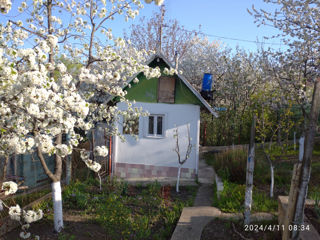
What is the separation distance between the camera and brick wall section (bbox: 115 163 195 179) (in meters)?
9.50

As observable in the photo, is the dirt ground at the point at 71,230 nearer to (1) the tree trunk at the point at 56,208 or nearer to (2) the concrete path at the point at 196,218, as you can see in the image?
(1) the tree trunk at the point at 56,208

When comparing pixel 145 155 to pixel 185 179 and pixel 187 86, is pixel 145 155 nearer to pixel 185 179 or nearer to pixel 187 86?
pixel 185 179

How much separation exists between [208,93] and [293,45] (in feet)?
10.6

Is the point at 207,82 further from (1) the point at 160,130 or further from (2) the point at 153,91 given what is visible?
(1) the point at 160,130

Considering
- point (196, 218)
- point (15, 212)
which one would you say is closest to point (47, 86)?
point (15, 212)

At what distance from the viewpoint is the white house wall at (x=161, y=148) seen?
938 centimetres

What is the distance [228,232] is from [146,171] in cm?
518

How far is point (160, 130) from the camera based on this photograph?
9703mm

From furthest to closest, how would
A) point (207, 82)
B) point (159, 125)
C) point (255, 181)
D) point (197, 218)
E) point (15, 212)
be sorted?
1. point (207, 82)
2. point (159, 125)
3. point (255, 181)
4. point (197, 218)
5. point (15, 212)

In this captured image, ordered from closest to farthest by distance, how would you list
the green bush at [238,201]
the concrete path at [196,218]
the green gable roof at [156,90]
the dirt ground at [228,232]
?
the dirt ground at [228,232] < the concrete path at [196,218] < the green bush at [238,201] < the green gable roof at [156,90]

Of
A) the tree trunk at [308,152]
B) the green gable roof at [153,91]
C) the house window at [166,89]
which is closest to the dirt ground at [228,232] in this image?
the tree trunk at [308,152]

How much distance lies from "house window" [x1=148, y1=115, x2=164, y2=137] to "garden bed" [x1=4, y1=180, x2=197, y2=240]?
77.3 inches

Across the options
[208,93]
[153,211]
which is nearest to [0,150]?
[153,211]

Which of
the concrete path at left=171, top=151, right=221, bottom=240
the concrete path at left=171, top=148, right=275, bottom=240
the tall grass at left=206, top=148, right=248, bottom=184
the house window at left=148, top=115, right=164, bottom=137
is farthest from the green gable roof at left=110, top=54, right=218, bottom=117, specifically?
the concrete path at left=171, top=148, right=275, bottom=240
